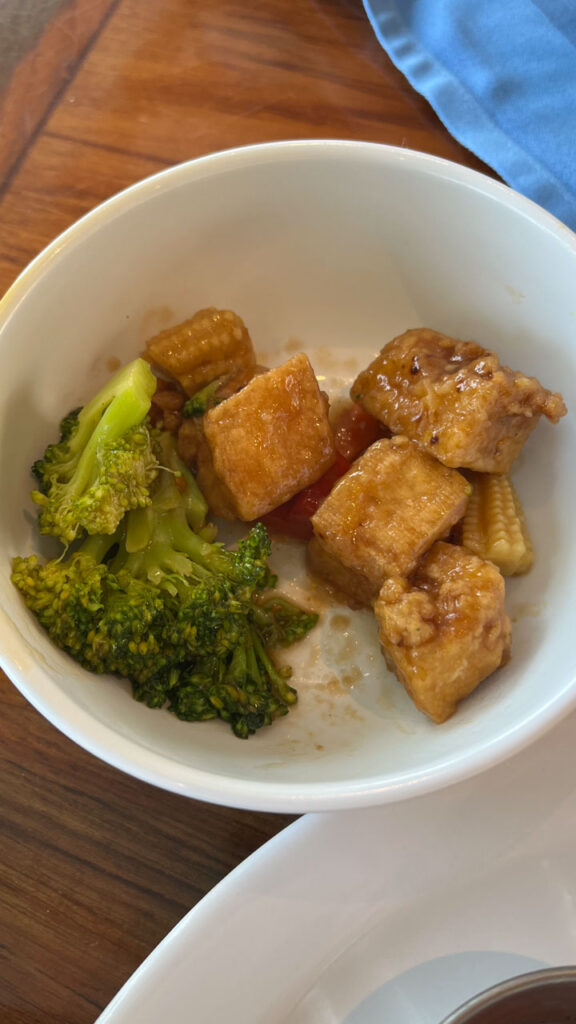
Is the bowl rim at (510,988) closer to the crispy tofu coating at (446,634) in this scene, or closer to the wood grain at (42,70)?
the crispy tofu coating at (446,634)

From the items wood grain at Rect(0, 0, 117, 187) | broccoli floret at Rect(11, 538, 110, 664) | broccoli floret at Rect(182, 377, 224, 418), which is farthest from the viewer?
wood grain at Rect(0, 0, 117, 187)

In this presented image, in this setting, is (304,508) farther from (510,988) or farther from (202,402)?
(510,988)

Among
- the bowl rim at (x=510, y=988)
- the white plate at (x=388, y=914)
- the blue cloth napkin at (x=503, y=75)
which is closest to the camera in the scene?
the bowl rim at (x=510, y=988)

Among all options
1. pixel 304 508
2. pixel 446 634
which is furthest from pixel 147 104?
pixel 446 634

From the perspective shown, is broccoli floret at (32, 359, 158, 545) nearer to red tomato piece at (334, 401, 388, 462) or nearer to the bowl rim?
red tomato piece at (334, 401, 388, 462)

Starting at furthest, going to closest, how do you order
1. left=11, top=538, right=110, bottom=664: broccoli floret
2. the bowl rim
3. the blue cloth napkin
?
the blue cloth napkin
left=11, top=538, right=110, bottom=664: broccoli floret
the bowl rim

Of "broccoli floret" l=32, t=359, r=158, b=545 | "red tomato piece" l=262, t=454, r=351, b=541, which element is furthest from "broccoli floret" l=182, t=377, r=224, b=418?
"red tomato piece" l=262, t=454, r=351, b=541

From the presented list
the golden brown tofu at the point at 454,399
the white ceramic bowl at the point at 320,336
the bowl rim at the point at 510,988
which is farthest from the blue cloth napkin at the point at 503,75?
the bowl rim at the point at 510,988
